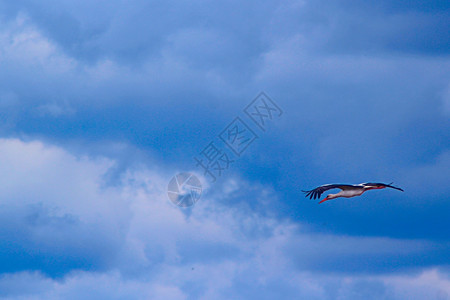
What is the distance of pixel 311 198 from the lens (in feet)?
403

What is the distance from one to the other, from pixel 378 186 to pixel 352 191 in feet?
21.9

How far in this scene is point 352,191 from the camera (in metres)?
126

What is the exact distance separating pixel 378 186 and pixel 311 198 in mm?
9349

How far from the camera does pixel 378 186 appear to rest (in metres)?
120

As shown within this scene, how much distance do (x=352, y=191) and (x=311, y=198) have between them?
667 centimetres
